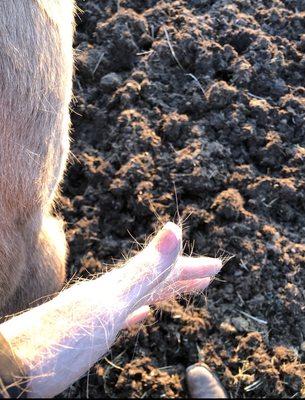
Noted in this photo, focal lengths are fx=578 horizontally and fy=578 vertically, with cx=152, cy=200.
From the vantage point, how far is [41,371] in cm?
152

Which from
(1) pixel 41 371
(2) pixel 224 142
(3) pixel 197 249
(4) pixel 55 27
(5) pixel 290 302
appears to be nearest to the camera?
(1) pixel 41 371

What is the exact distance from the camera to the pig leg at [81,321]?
1.55 metres

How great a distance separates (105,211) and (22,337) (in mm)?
1118

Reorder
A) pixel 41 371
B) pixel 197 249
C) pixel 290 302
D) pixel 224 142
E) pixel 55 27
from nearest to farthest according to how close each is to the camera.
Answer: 1. pixel 41 371
2. pixel 55 27
3. pixel 290 302
4. pixel 197 249
5. pixel 224 142

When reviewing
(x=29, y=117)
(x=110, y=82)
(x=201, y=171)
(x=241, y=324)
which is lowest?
(x=241, y=324)

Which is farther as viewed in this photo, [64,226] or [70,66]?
[64,226]

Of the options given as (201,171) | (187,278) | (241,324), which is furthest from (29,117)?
(241,324)

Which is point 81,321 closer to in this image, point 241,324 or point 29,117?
point 29,117

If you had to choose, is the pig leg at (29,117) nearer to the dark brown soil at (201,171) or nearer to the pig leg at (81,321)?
the pig leg at (81,321)

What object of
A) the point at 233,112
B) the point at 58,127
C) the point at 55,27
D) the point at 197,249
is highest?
the point at 55,27

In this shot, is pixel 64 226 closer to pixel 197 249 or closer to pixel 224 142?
pixel 197 249

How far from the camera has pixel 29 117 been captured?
186cm

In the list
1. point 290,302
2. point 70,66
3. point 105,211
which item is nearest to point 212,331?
point 290,302

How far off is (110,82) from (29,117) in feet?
3.51
